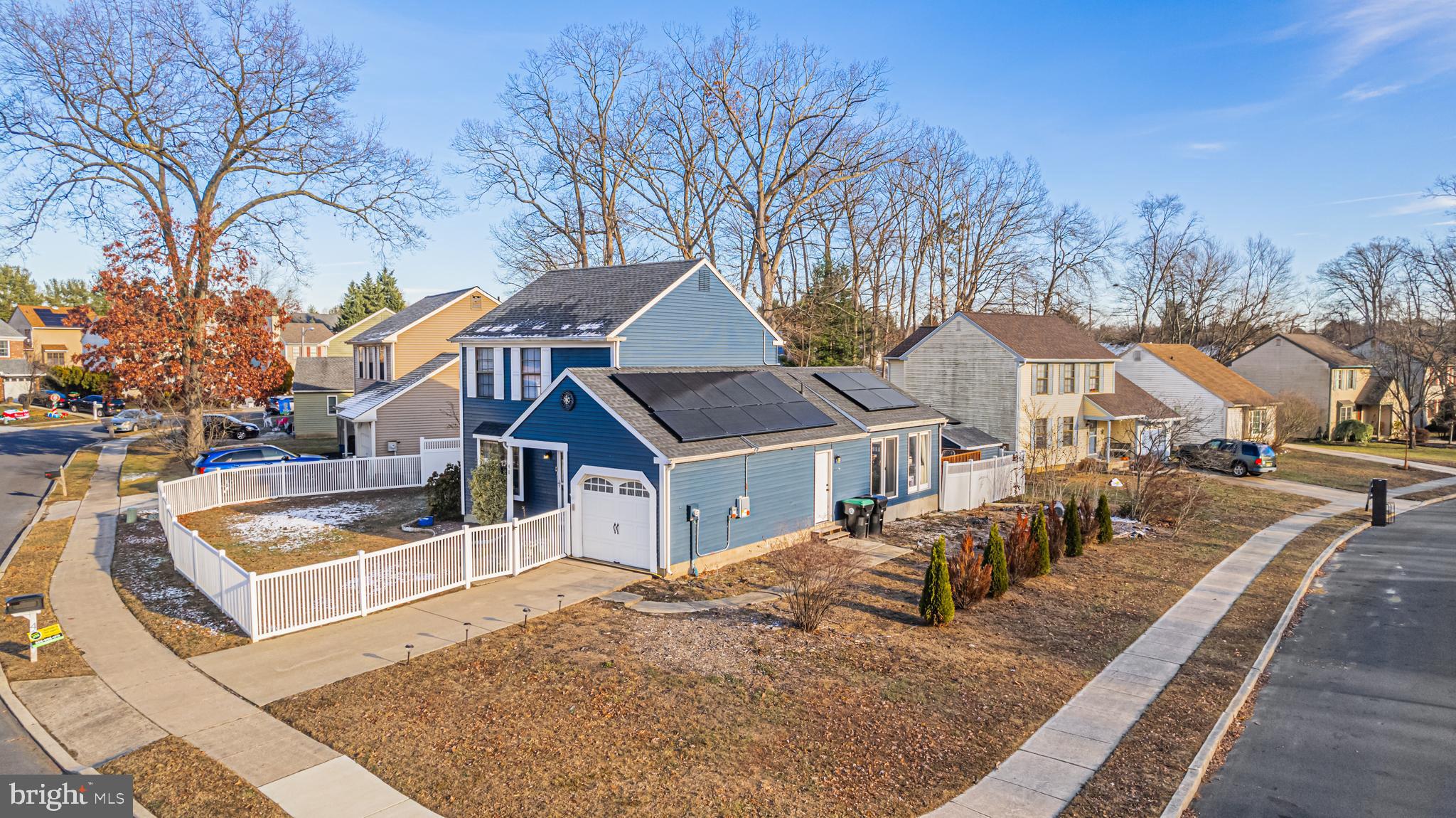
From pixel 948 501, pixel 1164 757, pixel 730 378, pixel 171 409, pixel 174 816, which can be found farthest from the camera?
pixel 171 409

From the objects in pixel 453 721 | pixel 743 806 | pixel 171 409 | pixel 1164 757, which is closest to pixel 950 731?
pixel 1164 757

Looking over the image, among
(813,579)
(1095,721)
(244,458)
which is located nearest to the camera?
(1095,721)

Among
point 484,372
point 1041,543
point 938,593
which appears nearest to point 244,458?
point 484,372

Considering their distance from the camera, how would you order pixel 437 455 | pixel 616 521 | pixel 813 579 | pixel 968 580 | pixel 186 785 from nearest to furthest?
pixel 186 785 < pixel 813 579 < pixel 968 580 < pixel 616 521 < pixel 437 455

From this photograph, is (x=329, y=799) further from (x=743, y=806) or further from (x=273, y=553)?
(x=273, y=553)

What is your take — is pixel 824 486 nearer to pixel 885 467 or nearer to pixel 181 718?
pixel 885 467

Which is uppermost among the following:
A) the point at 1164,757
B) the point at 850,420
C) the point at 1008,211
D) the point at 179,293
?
the point at 1008,211
